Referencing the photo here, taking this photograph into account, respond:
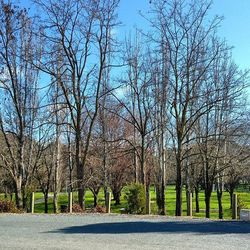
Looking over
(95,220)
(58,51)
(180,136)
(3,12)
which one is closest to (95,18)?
(58,51)

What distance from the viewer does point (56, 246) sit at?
8.59 meters

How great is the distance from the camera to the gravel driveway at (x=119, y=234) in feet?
28.8

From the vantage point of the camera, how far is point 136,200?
18.0 meters

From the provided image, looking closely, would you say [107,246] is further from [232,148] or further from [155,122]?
[232,148]

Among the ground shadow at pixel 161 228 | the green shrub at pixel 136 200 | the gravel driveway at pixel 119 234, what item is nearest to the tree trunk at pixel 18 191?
the green shrub at pixel 136 200

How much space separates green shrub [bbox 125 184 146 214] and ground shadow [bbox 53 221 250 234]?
203 inches

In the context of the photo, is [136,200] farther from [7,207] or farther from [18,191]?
[18,191]

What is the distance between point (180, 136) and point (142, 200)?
12.9 ft

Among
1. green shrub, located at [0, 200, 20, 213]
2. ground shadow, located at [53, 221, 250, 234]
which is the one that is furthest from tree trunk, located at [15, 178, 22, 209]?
ground shadow, located at [53, 221, 250, 234]

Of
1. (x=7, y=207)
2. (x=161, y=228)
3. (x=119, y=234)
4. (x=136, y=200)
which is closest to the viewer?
(x=119, y=234)

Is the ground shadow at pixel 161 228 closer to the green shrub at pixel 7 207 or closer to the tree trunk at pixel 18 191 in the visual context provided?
the green shrub at pixel 7 207

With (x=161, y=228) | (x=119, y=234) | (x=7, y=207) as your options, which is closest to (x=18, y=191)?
(x=7, y=207)

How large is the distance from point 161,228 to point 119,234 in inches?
64.5

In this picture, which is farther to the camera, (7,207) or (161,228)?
(7,207)
